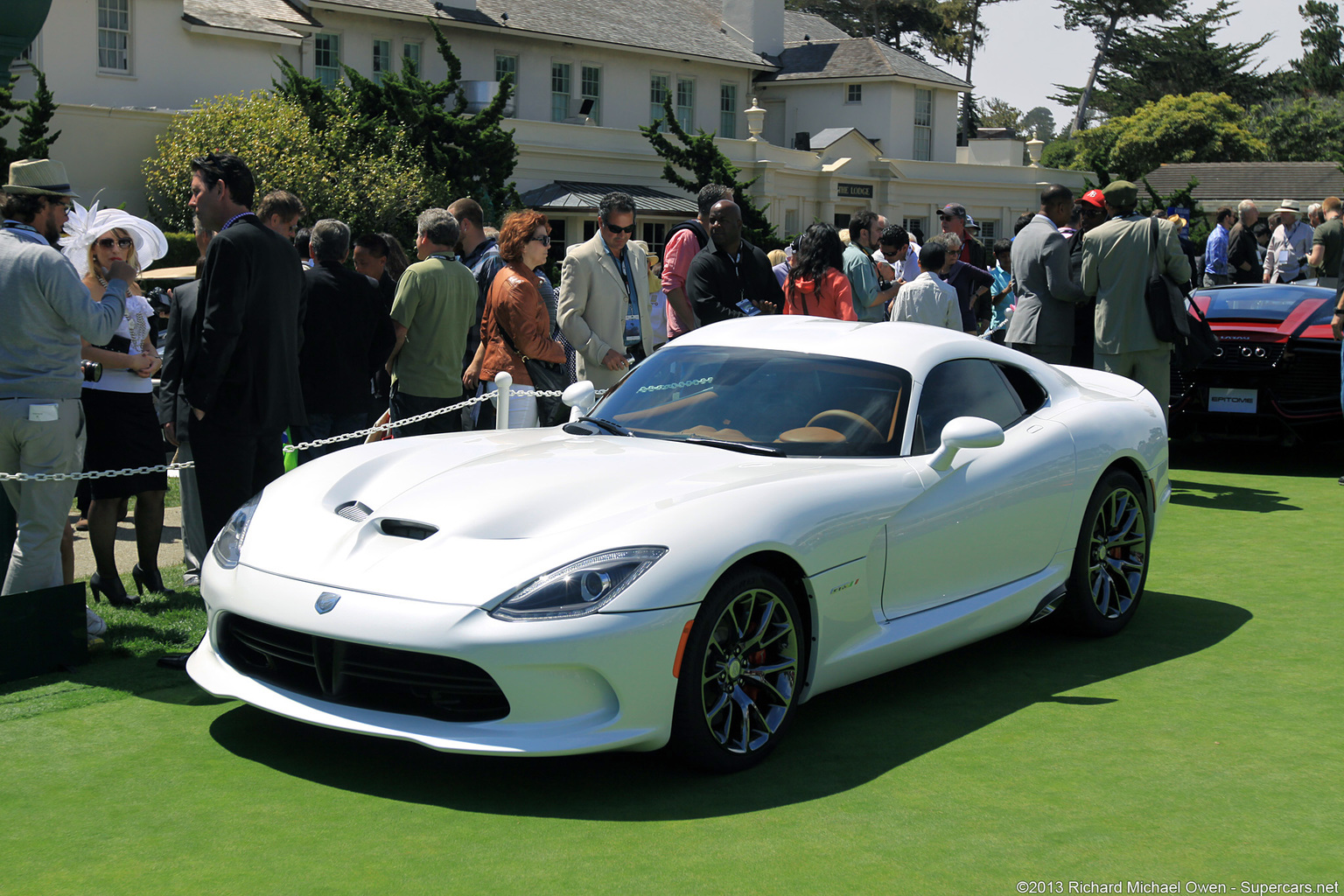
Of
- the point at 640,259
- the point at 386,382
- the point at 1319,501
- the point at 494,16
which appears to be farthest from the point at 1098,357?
the point at 494,16

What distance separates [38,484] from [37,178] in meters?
1.29

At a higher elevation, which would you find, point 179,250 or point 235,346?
point 179,250

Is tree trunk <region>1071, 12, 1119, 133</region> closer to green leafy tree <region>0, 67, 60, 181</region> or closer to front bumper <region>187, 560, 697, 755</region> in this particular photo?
green leafy tree <region>0, 67, 60, 181</region>

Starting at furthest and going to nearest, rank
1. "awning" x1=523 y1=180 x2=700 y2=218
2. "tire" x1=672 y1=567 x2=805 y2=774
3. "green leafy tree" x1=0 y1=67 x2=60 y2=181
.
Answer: "awning" x1=523 y1=180 x2=700 y2=218
"green leafy tree" x1=0 y1=67 x2=60 y2=181
"tire" x1=672 y1=567 x2=805 y2=774

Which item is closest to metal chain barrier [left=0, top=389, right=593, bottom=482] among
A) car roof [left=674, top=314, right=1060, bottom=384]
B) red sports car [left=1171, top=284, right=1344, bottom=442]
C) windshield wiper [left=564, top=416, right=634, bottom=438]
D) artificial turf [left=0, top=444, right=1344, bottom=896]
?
artificial turf [left=0, top=444, right=1344, bottom=896]

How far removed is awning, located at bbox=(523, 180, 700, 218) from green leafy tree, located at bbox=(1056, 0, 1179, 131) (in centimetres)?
4651

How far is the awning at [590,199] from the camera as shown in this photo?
122ft

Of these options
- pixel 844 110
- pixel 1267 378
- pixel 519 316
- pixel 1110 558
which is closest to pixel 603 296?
pixel 519 316

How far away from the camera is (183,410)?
6879mm

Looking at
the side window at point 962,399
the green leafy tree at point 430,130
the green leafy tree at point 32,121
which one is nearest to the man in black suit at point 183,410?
the side window at point 962,399

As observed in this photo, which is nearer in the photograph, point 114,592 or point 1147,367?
point 114,592

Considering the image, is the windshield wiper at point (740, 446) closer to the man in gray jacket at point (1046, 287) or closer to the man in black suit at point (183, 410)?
the man in black suit at point (183, 410)

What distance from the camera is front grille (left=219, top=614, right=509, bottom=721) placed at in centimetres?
403

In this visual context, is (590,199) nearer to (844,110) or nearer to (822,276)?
(844,110)
